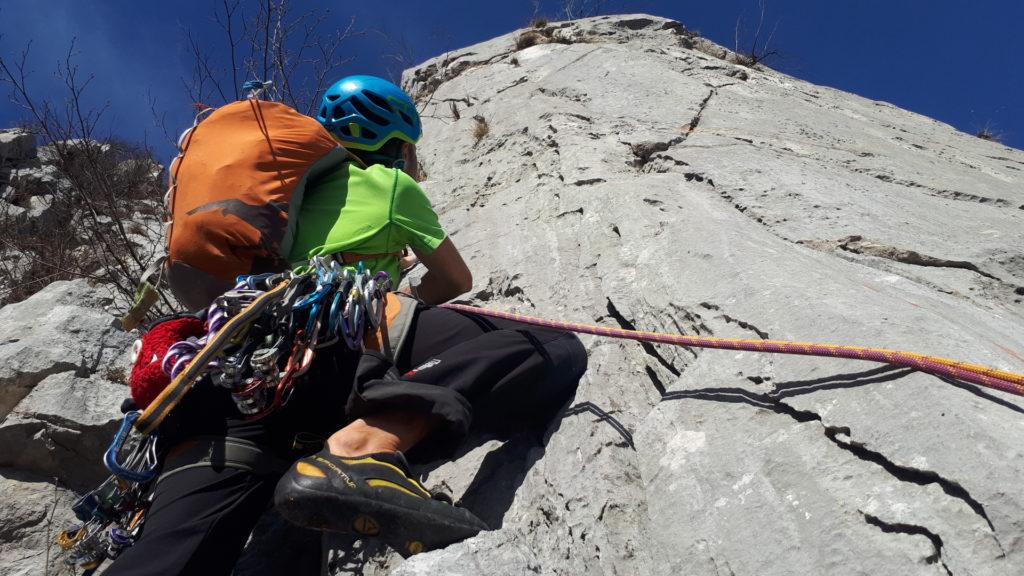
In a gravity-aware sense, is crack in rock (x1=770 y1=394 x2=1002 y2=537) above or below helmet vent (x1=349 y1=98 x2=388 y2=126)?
below

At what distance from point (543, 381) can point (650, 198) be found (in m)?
1.55

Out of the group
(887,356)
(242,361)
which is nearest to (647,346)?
(887,356)

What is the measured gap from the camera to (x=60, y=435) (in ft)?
10.0

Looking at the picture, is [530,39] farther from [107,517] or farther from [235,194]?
[107,517]

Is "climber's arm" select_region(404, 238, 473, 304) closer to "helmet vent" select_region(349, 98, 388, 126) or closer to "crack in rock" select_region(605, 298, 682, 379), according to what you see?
"crack in rock" select_region(605, 298, 682, 379)

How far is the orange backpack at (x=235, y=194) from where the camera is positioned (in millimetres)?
1659

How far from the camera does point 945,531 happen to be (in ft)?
3.59

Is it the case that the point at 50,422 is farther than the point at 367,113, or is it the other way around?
the point at 50,422

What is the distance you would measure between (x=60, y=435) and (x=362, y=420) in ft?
7.99

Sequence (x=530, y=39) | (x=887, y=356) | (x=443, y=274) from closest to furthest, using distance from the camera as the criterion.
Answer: (x=887, y=356)
(x=443, y=274)
(x=530, y=39)

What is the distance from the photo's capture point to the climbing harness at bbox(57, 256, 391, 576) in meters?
1.45

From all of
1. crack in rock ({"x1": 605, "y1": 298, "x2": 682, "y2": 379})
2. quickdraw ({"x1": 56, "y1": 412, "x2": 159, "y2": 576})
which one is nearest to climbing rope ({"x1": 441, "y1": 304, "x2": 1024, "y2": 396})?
crack in rock ({"x1": 605, "y1": 298, "x2": 682, "y2": 379})

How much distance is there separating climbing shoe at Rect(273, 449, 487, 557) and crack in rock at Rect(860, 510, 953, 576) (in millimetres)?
863

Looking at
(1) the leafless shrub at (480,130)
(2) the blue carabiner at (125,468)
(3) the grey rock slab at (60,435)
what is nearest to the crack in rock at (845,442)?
(2) the blue carabiner at (125,468)
